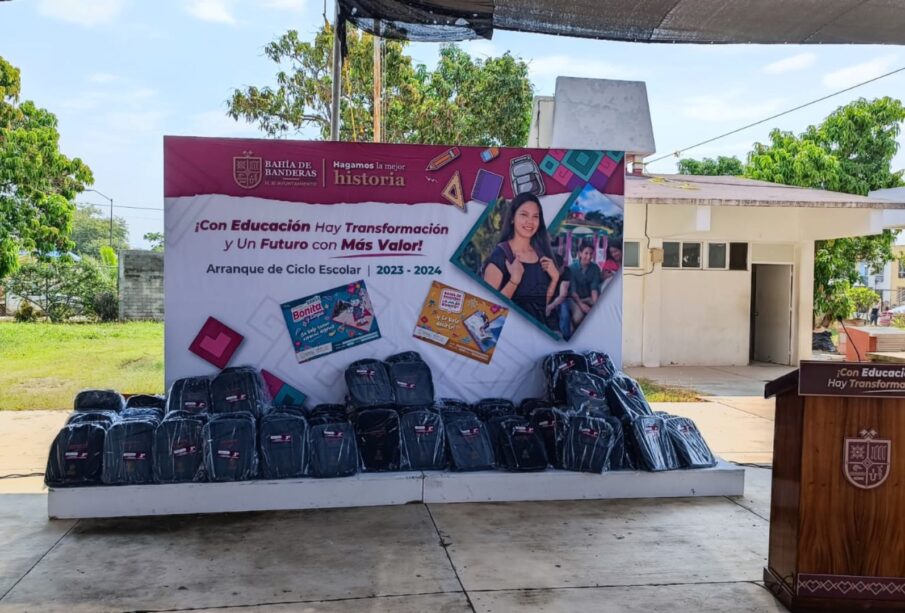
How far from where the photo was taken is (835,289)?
2017 centimetres

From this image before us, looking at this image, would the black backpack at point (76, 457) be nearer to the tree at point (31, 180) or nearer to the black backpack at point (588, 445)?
the black backpack at point (588, 445)

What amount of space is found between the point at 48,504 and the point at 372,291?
3.04 meters

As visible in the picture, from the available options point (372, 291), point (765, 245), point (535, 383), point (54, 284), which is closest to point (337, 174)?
point (372, 291)

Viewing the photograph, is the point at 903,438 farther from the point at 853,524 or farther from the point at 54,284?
the point at 54,284

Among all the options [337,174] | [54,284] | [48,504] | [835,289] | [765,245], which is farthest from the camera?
[54,284]

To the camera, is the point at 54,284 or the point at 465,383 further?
the point at 54,284

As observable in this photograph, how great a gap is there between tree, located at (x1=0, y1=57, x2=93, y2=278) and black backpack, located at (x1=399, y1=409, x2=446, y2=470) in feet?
49.8

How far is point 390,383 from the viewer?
6.61 meters

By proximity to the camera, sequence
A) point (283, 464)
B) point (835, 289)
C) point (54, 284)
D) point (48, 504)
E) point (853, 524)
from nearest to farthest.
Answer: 1. point (853, 524)
2. point (48, 504)
3. point (283, 464)
4. point (835, 289)
5. point (54, 284)

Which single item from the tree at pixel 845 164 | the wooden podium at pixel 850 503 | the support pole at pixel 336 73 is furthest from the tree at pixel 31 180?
the tree at pixel 845 164

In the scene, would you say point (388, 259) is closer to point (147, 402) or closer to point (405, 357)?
point (405, 357)

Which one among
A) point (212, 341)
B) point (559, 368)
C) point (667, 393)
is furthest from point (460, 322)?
point (667, 393)

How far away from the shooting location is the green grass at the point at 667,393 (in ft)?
35.2

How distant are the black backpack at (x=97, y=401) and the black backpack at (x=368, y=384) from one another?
6.25 feet
